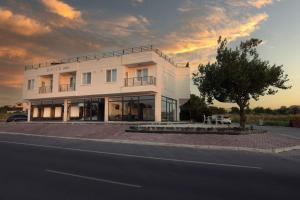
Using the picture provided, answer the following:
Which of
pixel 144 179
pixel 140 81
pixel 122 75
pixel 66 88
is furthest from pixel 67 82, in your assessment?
pixel 144 179

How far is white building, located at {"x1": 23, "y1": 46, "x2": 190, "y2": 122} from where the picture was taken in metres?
34.7

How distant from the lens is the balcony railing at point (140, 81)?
34344 mm

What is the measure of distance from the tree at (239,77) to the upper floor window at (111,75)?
12.7m

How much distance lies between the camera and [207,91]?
2709 centimetres

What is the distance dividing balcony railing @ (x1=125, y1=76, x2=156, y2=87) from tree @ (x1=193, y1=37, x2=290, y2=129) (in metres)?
8.09

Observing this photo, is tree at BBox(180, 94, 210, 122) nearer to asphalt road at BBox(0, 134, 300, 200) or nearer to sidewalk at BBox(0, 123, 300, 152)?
sidewalk at BBox(0, 123, 300, 152)

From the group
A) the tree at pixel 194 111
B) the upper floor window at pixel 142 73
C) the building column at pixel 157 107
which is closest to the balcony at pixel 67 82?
the upper floor window at pixel 142 73

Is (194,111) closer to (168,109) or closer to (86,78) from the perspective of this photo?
(168,109)

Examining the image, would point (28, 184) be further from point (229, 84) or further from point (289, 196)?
point (229, 84)

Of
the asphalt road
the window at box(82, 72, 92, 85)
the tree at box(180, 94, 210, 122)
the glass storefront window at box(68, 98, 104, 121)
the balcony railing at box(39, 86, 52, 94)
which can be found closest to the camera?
the asphalt road

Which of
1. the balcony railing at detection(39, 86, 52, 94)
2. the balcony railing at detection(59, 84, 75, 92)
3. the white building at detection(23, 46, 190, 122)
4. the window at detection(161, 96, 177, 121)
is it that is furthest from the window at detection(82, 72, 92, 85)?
the window at detection(161, 96, 177, 121)

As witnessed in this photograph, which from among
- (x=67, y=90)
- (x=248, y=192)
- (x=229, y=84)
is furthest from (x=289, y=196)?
(x=67, y=90)

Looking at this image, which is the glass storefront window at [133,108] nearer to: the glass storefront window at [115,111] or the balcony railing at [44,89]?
the glass storefront window at [115,111]

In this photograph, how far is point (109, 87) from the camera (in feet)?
120
